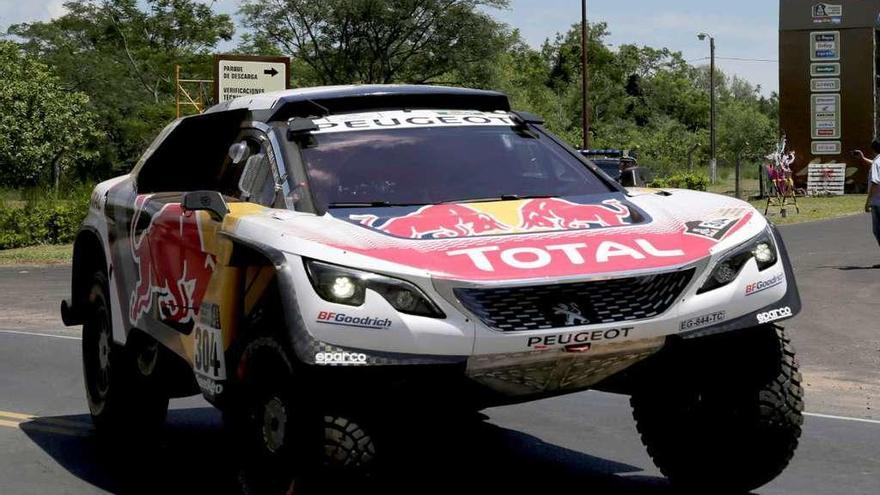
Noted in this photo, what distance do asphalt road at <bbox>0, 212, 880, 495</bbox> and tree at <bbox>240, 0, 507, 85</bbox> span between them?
2039 inches

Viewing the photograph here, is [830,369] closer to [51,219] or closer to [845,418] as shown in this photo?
[845,418]

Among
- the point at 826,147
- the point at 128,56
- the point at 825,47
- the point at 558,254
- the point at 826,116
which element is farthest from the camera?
the point at 128,56

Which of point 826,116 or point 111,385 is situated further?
point 826,116

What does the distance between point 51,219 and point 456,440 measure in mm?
27531

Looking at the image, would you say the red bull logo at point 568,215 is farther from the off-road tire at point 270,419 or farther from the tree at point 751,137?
the tree at point 751,137

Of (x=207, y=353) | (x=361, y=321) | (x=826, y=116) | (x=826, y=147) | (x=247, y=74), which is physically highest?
(x=247, y=74)

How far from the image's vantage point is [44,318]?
17.0 metres

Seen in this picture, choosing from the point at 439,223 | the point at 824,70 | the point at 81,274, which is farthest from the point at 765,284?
the point at 824,70

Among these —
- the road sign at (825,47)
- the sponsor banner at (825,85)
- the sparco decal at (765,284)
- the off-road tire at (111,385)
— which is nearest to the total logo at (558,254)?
the sparco decal at (765,284)

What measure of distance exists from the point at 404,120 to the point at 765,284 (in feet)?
6.11

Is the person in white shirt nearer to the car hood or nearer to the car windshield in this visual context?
the car windshield

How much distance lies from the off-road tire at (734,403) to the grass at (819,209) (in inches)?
1190

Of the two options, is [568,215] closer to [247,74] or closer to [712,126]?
[247,74]

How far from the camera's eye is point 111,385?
27.1 ft
